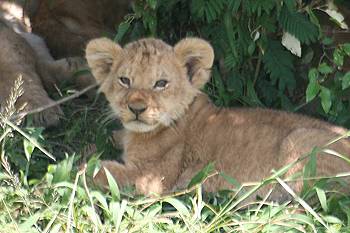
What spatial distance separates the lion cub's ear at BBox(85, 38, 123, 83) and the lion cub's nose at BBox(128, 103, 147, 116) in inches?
15.2

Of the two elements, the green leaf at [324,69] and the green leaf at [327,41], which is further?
the green leaf at [327,41]

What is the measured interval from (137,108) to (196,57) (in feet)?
1.65

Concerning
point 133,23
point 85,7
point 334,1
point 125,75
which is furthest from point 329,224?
point 85,7

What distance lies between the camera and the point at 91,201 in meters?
4.15

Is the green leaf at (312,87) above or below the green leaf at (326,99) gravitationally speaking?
above

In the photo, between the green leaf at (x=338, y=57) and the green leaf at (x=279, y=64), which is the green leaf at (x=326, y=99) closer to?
the green leaf at (x=338, y=57)

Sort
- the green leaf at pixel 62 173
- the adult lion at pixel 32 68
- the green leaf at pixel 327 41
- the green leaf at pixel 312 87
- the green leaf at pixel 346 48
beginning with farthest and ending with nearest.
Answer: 1. the adult lion at pixel 32 68
2. the green leaf at pixel 327 41
3. the green leaf at pixel 346 48
4. the green leaf at pixel 312 87
5. the green leaf at pixel 62 173

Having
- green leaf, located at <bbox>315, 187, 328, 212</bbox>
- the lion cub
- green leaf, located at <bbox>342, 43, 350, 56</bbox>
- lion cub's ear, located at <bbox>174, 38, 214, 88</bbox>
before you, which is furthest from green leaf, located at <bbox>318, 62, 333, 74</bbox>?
green leaf, located at <bbox>315, 187, 328, 212</bbox>

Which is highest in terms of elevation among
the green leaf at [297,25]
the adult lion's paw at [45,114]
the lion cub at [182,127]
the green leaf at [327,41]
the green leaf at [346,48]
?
the green leaf at [297,25]

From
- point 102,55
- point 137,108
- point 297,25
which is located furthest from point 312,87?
point 102,55

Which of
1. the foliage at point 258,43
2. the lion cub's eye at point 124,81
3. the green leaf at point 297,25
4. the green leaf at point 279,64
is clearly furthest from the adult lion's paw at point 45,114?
the green leaf at point 297,25

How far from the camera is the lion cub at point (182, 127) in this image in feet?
16.2

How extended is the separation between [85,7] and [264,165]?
264 cm

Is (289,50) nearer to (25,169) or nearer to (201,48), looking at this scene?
(201,48)
